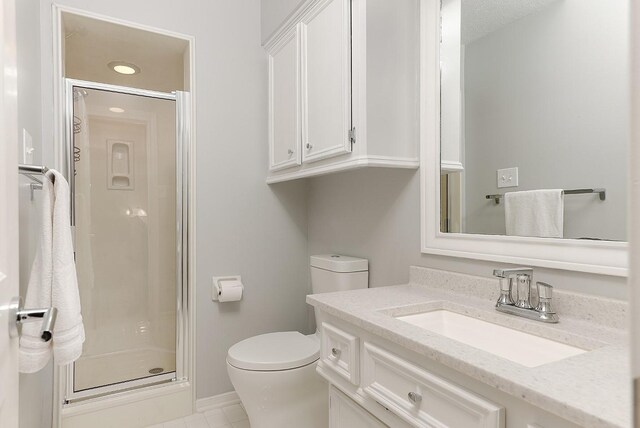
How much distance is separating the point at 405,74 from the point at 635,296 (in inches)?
56.9

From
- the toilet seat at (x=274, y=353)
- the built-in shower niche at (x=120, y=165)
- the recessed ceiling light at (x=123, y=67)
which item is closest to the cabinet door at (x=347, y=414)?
the toilet seat at (x=274, y=353)

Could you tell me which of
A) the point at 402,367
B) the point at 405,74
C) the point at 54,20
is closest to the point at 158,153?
the point at 54,20

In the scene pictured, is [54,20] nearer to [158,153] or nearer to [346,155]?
[158,153]

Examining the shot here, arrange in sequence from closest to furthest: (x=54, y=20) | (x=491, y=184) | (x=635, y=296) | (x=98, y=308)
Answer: (x=635, y=296) → (x=491, y=184) → (x=54, y=20) → (x=98, y=308)

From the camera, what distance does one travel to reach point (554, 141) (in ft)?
3.74

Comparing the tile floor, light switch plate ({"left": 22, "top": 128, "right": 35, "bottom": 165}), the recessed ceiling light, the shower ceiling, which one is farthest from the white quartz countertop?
the recessed ceiling light

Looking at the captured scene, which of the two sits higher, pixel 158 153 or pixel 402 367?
pixel 158 153

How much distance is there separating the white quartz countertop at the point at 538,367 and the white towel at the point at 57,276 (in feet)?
2.34

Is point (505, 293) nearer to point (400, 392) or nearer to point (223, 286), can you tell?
point (400, 392)

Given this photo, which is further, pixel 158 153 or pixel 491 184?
pixel 158 153

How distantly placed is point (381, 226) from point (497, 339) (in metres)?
0.81

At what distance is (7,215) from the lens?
2.01 ft

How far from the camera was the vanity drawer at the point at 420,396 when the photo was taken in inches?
29.2

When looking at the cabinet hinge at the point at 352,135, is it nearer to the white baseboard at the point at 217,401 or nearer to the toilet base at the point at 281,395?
the toilet base at the point at 281,395
